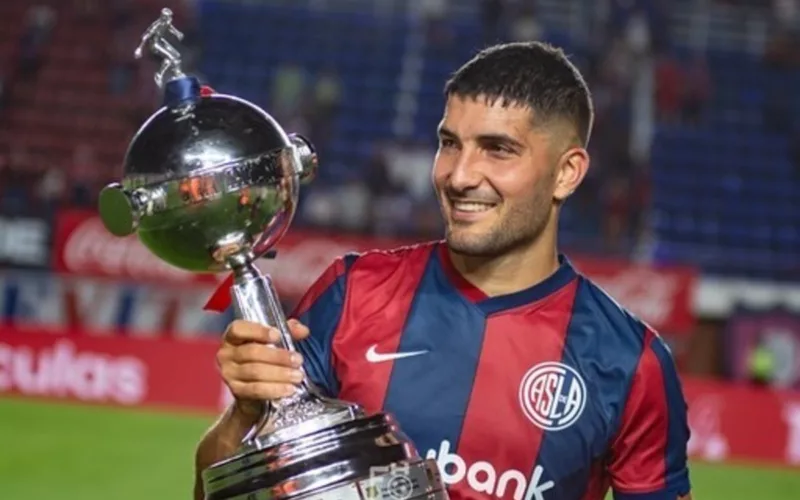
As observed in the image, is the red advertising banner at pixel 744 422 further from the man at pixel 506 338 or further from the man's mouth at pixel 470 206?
the man's mouth at pixel 470 206

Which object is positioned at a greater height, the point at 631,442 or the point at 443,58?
the point at 443,58

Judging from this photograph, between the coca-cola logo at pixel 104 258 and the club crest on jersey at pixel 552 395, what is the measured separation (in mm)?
9344

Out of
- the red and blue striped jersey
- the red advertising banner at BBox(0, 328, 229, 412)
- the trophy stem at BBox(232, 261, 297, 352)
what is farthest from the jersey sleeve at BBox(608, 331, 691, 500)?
the red advertising banner at BBox(0, 328, 229, 412)

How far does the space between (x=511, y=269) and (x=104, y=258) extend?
31.2 feet

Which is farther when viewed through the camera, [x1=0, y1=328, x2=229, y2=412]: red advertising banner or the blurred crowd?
the blurred crowd

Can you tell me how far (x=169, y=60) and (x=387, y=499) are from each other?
31.3 inches

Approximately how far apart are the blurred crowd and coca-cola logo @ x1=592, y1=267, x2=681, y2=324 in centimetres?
90

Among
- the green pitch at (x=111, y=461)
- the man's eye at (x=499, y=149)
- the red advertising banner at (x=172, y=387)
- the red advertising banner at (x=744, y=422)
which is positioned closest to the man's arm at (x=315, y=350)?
the man's eye at (x=499, y=149)

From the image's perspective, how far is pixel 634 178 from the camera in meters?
14.4

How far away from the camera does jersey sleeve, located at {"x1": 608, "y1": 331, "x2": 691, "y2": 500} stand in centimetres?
282

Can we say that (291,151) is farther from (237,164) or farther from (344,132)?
(344,132)

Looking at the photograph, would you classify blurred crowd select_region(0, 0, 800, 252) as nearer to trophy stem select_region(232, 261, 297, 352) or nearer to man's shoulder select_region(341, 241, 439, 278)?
man's shoulder select_region(341, 241, 439, 278)

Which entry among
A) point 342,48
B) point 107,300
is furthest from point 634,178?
point 107,300

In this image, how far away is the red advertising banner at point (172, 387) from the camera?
36.0 feet
